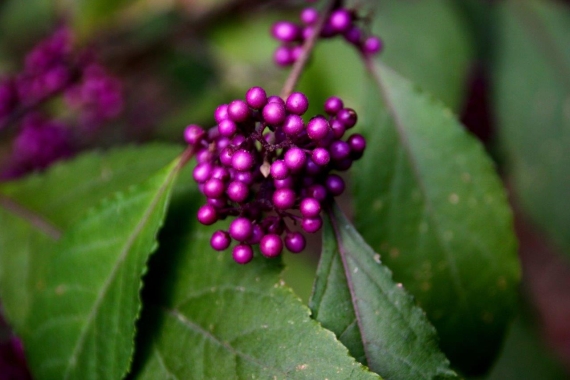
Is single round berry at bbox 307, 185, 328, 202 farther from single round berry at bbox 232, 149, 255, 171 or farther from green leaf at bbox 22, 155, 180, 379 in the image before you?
green leaf at bbox 22, 155, 180, 379

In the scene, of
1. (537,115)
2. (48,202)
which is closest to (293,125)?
(48,202)

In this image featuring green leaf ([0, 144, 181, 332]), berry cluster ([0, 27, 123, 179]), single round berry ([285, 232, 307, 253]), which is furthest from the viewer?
berry cluster ([0, 27, 123, 179])

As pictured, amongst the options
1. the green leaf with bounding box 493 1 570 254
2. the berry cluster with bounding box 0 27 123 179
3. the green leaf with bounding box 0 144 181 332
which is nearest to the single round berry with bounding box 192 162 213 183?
the green leaf with bounding box 0 144 181 332

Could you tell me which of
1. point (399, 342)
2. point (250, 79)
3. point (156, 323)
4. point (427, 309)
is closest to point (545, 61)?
point (250, 79)

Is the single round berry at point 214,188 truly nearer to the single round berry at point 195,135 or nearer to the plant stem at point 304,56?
the single round berry at point 195,135

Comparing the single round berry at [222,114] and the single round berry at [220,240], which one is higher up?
the single round berry at [222,114]

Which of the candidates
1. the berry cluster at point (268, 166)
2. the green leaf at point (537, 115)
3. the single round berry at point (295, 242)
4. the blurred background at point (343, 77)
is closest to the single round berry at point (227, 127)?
the berry cluster at point (268, 166)

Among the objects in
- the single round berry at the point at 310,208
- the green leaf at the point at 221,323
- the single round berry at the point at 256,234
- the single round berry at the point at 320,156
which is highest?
the single round berry at the point at 320,156
